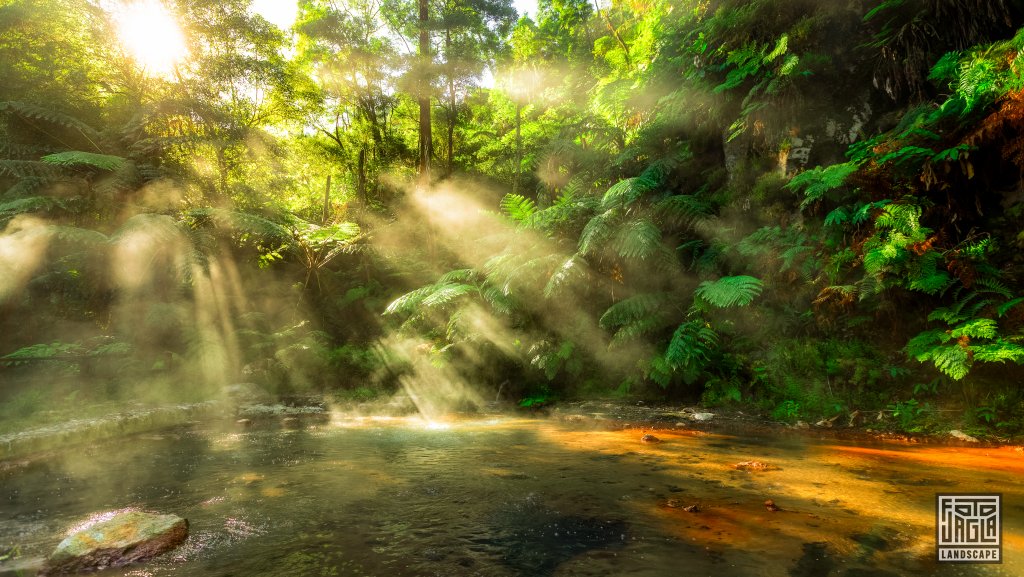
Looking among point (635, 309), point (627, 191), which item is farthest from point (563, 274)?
point (627, 191)

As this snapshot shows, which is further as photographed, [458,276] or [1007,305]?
[458,276]

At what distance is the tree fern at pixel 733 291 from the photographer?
6004 millimetres

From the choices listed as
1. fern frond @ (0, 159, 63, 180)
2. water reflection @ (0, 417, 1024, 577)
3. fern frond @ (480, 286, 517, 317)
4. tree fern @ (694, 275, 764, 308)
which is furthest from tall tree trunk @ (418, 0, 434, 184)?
water reflection @ (0, 417, 1024, 577)

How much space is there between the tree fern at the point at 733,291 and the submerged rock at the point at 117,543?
606 cm

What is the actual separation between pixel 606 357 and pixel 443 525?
5304mm

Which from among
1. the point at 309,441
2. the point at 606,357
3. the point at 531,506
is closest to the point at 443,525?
the point at 531,506

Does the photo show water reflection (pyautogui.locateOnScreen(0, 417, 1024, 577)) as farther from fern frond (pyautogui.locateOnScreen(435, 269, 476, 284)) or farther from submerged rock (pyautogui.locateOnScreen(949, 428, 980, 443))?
fern frond (pyautogui.locateOnScreen(435, 269, 476, 284))

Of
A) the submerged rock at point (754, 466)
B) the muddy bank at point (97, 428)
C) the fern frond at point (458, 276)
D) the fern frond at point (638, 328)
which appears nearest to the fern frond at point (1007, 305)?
the submerged rock at point (754, 466)

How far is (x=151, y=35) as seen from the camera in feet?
36.2

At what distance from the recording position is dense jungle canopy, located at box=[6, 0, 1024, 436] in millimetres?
5418

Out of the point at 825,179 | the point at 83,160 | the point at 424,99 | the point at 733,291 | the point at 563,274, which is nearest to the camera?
the point at 733,291
